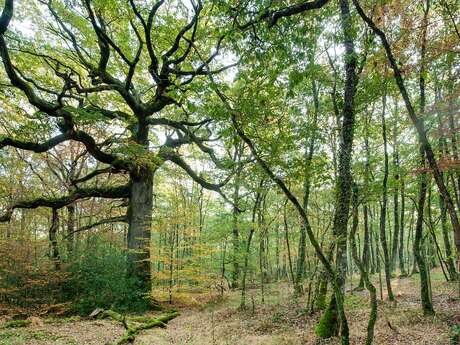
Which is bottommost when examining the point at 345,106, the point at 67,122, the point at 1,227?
the point at 1,227

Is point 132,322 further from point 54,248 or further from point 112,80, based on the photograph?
point 112,80

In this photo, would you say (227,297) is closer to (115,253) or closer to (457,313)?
(115,253)

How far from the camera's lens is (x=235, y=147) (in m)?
11.1

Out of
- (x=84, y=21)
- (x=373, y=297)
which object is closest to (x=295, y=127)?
(x=373, y=297)

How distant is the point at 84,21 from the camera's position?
32.2ft

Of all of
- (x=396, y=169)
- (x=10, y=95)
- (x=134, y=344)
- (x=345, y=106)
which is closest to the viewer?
(x=345, y=106)

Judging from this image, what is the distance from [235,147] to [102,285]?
7.28 m

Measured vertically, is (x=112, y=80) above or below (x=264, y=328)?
above

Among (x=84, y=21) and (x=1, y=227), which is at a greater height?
(x=84, y=21)

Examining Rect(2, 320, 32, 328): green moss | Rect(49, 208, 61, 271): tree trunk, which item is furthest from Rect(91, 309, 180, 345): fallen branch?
Rect(49, 208, 61, 271): tree trunk

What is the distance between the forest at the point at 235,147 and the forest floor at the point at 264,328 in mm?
67

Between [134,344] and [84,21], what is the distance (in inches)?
385

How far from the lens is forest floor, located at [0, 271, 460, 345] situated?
20.9 feet

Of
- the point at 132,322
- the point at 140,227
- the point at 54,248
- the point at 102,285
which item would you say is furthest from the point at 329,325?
the point at 54,248
